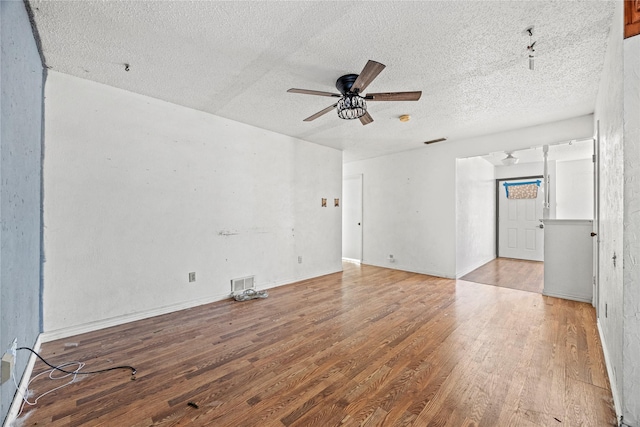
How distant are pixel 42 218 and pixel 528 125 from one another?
5897mm

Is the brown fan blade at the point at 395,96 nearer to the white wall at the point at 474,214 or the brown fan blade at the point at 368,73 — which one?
the brown fan blade at the point at 368,73

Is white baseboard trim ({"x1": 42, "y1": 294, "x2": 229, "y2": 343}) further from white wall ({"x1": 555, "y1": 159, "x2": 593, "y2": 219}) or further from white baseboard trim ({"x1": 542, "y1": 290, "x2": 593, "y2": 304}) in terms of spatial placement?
white wall ({"x1": 555, "y1": 159, "x2": 593, "y2": 219})

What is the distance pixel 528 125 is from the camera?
3939 mm

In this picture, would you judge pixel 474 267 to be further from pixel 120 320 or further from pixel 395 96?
pixel 120 320

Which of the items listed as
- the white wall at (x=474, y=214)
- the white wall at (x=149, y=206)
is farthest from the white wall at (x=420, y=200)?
the white wall at (x=149, y=206)

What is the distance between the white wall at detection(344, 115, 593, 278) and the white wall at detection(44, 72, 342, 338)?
2.23 metres

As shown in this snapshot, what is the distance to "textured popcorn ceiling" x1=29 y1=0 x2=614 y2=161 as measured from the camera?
5.80 feet

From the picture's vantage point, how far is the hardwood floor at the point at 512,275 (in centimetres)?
435

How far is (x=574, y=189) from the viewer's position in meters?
5.75

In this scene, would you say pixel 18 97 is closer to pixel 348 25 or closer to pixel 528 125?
pixel 348 25

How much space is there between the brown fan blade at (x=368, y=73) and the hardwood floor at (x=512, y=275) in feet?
13.1

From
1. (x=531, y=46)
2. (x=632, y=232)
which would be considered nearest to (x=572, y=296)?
(x=632, y=232)

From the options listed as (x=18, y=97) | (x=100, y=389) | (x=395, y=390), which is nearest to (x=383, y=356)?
(x=395, y=390)

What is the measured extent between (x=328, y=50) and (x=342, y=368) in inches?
97.9
